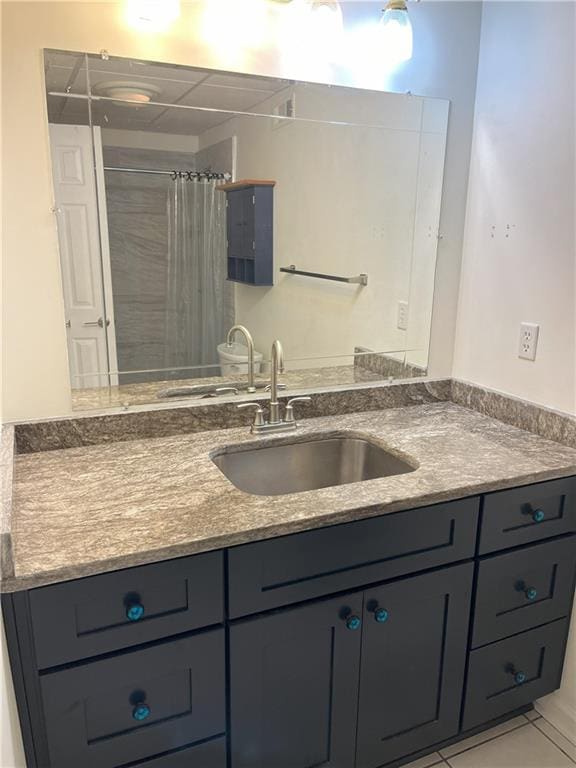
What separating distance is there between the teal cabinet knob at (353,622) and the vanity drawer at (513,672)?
0.45 meters

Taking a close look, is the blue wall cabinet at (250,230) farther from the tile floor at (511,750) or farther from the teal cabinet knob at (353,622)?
the tile floor at (511,750)

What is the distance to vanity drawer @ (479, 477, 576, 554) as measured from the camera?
150 centimetres

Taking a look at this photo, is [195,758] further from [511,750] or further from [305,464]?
[511,750]

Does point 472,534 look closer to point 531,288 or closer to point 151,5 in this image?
point 531,288

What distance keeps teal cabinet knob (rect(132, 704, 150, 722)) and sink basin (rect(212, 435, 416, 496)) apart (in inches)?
24.8

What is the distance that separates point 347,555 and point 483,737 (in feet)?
3.19

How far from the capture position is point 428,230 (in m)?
2.00

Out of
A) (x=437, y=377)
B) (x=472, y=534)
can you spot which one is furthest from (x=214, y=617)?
(x=437, y=377)

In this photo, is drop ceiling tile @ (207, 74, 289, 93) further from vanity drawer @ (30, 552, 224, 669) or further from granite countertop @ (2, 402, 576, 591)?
vanity drawer @ (30, 552, 224, 669)

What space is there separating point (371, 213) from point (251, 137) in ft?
1.68

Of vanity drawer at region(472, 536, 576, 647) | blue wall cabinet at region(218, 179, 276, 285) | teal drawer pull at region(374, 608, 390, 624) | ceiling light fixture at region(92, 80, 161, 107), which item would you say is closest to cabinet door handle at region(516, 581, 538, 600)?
vanity drawer at region(472, 536, 576, 647)

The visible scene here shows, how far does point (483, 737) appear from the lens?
1.78 meters

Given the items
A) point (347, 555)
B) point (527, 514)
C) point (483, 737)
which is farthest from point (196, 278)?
point (483, 737)

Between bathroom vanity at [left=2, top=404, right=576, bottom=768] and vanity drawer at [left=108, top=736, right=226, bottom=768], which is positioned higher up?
bathroom vanity at [left=2, top=404, right=576, bottom=768]
